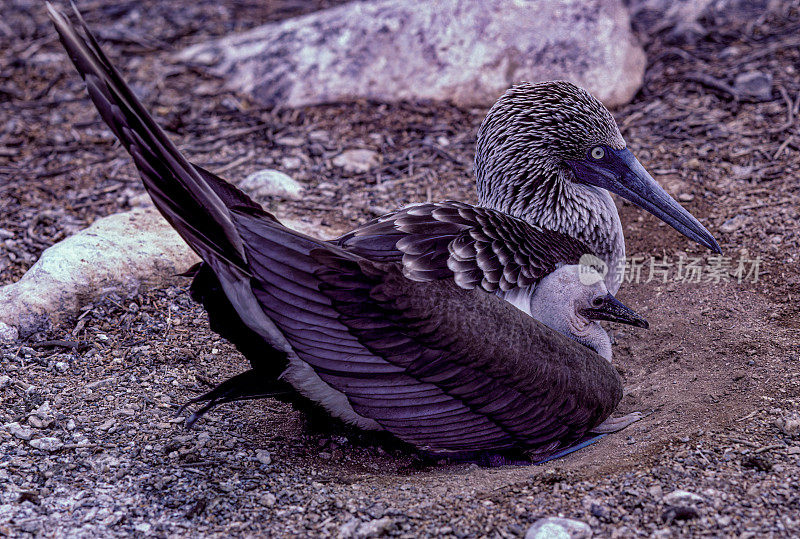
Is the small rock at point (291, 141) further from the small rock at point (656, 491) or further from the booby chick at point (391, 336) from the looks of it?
the small rock at point (656, 491)

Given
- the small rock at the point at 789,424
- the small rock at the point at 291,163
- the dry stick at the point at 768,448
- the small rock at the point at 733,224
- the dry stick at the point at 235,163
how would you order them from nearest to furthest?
the dry stick at the point at 768,448 → the small rock at the point at 789,424 → the small rock at the point at 733,224 → the dry stick at the point at 235,163 → the small rock at the point at 291,163

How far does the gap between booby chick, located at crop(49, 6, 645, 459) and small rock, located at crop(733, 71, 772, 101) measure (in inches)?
156

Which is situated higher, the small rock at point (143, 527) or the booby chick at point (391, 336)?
the booby chick at point (391, 336)

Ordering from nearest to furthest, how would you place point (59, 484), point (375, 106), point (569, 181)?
1. point (59, 484)
2. point (569, 181)
3. point (375, 106)

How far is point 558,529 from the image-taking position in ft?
10.1

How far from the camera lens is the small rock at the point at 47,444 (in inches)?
145

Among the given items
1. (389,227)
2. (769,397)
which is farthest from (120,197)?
(769,397)

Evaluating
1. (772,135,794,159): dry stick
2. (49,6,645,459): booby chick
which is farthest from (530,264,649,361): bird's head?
(772,135,794,159): dry stick

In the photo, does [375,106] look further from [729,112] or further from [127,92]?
[127,92]

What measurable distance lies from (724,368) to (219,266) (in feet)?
8.72

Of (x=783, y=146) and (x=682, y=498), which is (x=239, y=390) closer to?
(x=682, y=498)

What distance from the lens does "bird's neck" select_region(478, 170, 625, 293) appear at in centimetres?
459

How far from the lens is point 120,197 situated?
21.0ft

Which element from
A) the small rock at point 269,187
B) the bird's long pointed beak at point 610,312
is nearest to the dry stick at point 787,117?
the bird's long pointed beak at point 610,312
